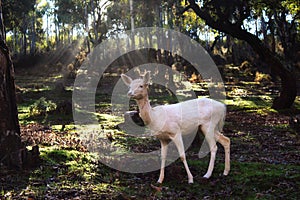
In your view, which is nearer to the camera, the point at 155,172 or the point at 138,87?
the point at 138,87

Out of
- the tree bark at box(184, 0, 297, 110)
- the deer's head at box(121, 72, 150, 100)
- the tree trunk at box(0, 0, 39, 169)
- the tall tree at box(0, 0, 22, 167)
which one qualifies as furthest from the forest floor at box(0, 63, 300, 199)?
the tree bark at box(184, 0, 297, 110)

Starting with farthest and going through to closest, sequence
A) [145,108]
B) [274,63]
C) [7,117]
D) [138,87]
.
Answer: [274,63]
[7,117]
[145,108]
[138,87]

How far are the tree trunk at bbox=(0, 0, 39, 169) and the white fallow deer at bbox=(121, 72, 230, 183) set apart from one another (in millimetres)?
3007

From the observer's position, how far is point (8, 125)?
8766mm

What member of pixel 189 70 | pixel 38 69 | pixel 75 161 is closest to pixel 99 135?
pixel 75 161

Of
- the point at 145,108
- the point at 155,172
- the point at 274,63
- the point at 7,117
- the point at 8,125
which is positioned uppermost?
the point at 274,63

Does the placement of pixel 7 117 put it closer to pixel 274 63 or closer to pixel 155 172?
pixel 155 172

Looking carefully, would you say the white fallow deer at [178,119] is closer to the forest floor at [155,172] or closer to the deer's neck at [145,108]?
the deer's neck at [145,108]

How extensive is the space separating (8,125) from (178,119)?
4.07m

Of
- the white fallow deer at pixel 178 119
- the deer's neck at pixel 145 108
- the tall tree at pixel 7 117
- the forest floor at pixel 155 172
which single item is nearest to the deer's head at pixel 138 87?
the white fallow deer at pixel 178 119

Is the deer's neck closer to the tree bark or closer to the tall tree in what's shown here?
the tall tree

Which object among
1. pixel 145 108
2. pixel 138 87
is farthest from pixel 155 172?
pixel 138 87

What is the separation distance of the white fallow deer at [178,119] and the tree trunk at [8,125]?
301 cm

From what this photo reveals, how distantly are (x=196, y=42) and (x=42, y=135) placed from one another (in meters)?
47.4
